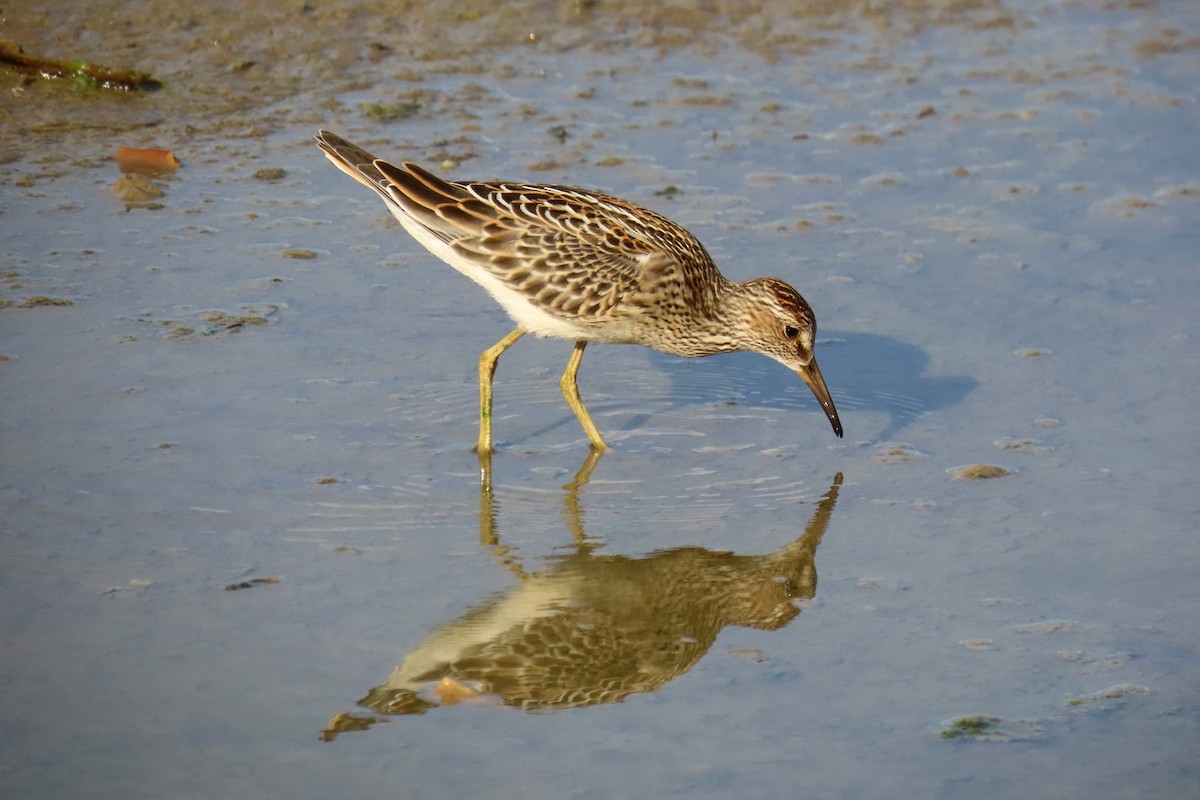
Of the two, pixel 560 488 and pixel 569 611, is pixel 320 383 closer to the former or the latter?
pixel 560 488

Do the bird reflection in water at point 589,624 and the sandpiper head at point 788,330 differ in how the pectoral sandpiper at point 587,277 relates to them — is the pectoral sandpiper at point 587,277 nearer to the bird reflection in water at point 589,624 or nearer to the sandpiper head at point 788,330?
the sandpiper head at point 788,330

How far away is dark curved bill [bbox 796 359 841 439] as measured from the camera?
23.8ft

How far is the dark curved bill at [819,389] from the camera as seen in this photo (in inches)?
285

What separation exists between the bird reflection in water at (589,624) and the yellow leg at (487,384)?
0.56m

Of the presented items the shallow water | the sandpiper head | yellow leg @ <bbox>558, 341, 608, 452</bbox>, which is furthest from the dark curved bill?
yellow leg @ <bbox>558, 341, 608, 452</bbox>

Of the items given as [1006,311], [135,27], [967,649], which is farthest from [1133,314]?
[135,27]

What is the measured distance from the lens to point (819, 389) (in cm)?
739

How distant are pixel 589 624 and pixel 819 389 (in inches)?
83.5

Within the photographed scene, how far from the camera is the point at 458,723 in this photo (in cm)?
508

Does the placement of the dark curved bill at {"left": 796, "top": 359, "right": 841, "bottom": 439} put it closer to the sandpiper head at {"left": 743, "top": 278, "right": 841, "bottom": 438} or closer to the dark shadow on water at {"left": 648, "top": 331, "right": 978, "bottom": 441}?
the sandpiper head at {"left": 743, "top": 278, "right": 841, "bottom": 438}

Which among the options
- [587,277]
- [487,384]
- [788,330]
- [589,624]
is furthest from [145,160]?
[589,624]

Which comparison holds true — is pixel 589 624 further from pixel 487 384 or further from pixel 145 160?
pixel 145 160

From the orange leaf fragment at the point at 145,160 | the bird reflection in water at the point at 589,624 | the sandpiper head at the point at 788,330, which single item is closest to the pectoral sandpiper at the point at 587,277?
the sandpiper head at the point at 788,330

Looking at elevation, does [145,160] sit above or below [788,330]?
above
